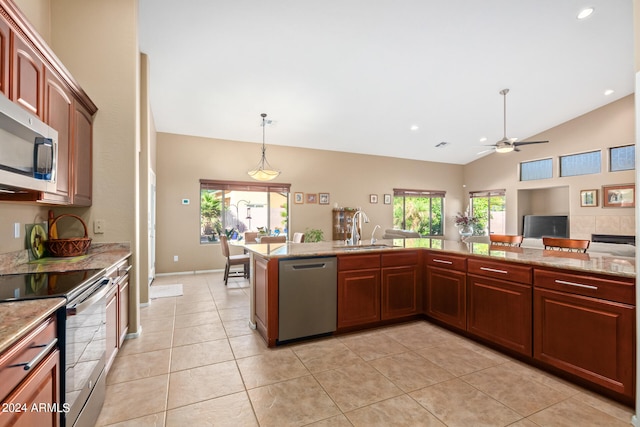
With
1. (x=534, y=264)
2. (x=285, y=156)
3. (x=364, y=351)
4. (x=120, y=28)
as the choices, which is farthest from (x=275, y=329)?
(x=285, y=156)

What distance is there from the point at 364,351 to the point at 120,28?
381cm

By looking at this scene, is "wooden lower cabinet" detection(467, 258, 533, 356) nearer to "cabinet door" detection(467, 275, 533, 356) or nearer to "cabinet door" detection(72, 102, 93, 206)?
"cabinet door" detection(467, 275, 533, 356)

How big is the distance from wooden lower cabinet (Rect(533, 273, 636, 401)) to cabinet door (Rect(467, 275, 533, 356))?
0.08 meters

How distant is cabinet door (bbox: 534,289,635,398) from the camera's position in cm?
187

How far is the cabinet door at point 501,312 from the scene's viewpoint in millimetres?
2398

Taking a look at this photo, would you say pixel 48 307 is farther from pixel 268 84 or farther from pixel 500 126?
pixel 500 126

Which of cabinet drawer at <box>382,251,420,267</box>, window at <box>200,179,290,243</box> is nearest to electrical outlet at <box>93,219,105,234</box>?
cabinet drawer at <box>382,251,420,267</box>

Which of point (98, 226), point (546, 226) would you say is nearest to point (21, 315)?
point (98, 226)

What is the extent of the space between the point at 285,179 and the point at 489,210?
664 centimetres

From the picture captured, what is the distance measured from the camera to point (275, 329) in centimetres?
277

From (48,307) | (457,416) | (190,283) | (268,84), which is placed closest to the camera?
(48,307)

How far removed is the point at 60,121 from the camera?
2.10 meters

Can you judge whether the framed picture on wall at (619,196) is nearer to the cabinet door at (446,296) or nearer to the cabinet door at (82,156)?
the cabinet door at (446,296)

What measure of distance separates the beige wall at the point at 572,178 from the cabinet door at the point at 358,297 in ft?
22.4
